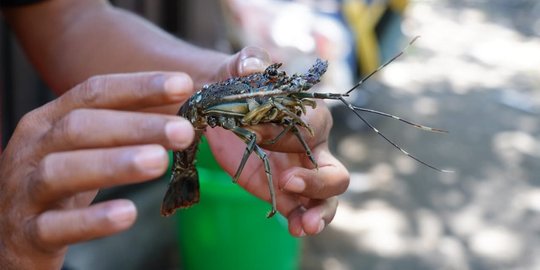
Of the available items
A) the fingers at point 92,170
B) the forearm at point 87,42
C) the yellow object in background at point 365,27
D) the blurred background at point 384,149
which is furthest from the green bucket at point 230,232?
the yellow object in background at point 365,27

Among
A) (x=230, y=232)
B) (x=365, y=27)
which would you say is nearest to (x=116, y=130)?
(x=230, y=232)

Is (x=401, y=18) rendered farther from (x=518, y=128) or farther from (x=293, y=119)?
(x=293, y=119)

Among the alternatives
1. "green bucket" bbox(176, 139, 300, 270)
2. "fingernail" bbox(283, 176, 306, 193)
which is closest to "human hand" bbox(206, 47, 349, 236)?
"fingernail" bbox(283, 176, 306, 193)

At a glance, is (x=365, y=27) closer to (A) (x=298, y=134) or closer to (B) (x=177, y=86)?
(A) (x=298, y=134)

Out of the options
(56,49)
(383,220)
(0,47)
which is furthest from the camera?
(383,220)

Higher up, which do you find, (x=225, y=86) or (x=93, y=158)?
(x=225, y=86)

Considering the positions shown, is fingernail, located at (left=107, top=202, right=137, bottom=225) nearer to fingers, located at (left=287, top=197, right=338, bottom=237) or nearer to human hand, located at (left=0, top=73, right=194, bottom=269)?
human hand, located at (left=0, top=73, right=194, bottom=269)

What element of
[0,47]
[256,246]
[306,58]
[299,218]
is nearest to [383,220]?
[306,58]
